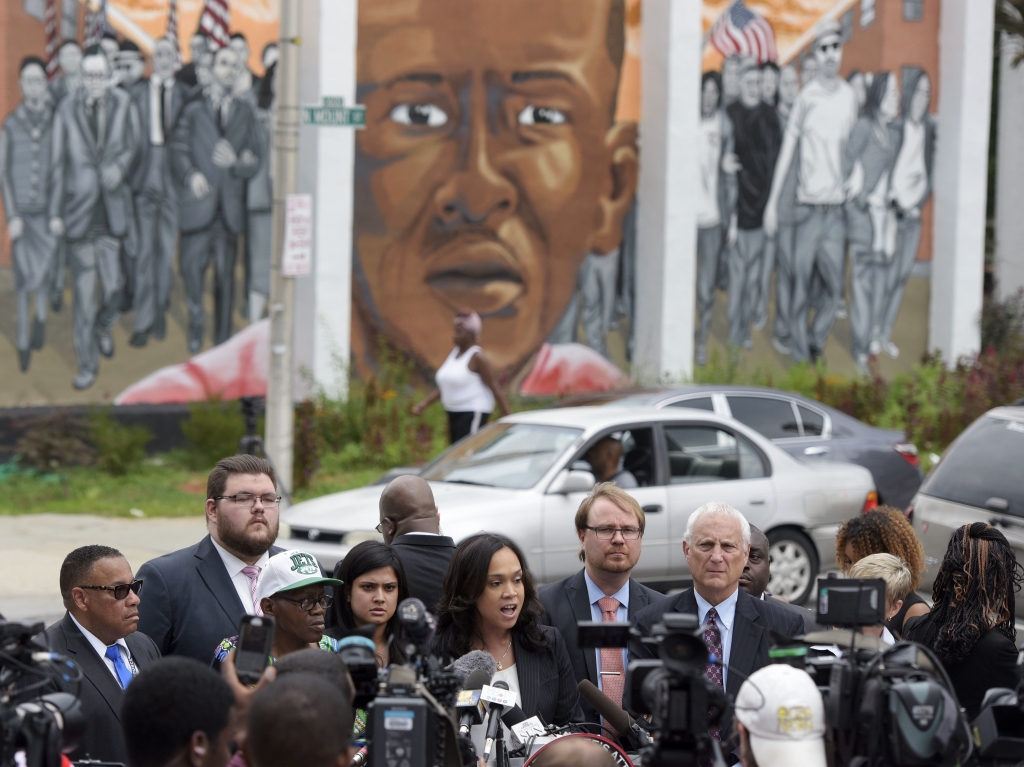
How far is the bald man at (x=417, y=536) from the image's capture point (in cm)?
576

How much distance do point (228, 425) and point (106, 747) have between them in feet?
36.3

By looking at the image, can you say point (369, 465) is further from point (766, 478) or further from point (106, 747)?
point (106, 747)

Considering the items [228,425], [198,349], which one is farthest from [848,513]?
[198,349]

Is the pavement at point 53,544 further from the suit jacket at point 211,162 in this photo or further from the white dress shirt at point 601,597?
the white dress shirt at point 601,597

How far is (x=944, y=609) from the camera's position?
16.3ft

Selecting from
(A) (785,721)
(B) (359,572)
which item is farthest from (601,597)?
(A) (785,721)

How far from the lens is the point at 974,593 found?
4.86 metres

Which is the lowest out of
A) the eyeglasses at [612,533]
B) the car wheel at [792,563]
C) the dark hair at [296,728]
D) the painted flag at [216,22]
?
the car wheel at [792,563]

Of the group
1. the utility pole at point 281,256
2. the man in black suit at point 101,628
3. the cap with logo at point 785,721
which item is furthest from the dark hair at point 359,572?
the utility pole at point 281,256

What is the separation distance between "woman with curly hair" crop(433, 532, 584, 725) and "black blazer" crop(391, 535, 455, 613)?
2.38 ft

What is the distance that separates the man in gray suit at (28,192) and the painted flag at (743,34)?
10.4 m

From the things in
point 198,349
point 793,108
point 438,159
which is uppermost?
point 793,108

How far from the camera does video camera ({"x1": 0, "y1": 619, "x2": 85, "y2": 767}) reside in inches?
121

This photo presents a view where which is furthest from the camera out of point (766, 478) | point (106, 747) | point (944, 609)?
point (766, 478)
